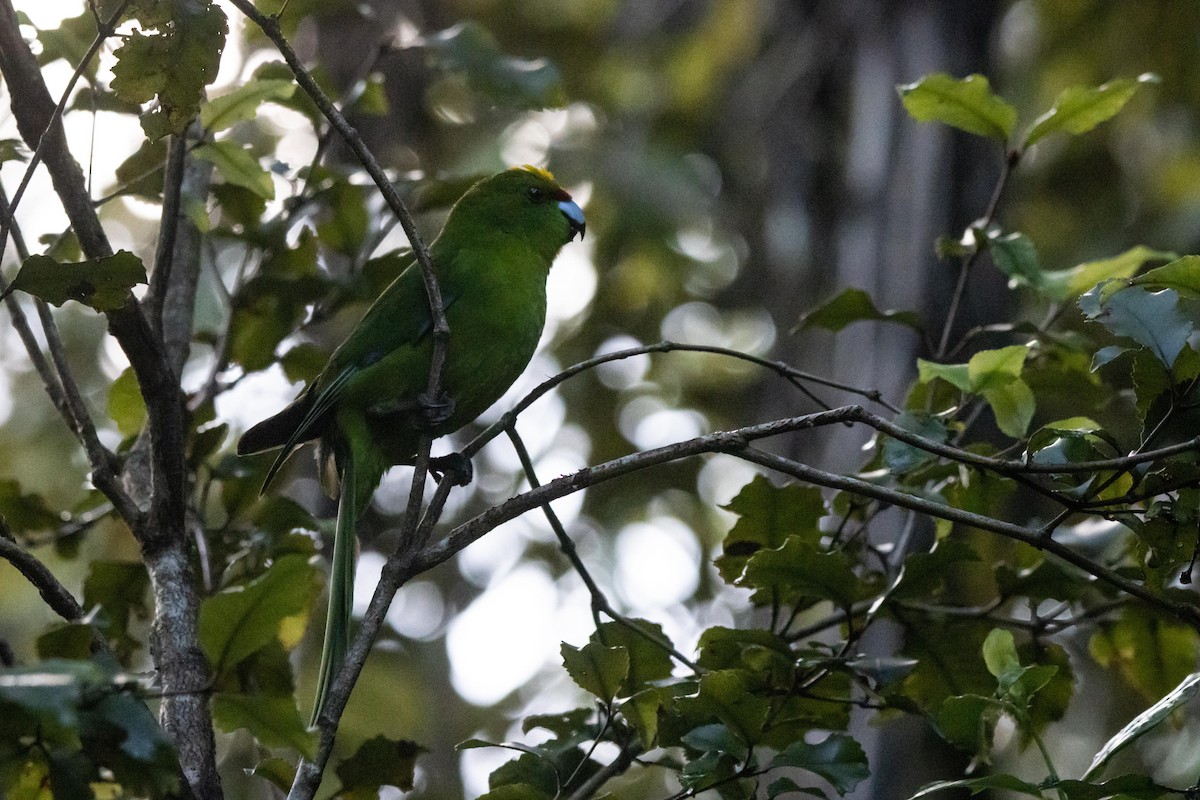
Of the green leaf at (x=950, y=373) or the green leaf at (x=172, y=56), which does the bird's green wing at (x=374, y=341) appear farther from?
the green leaf at (x=950, y=373)

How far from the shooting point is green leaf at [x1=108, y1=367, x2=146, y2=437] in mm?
2473

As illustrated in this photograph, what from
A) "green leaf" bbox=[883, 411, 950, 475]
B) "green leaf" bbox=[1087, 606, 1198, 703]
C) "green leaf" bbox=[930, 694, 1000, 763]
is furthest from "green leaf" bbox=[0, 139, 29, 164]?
"green leaf" bbox=[1087, 606, 1198, 703]

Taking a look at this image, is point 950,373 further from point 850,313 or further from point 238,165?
point 238,165

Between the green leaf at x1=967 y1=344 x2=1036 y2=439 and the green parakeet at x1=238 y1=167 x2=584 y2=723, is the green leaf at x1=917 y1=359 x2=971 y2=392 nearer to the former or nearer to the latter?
the green leaf at x1=967 y1=344 x2=1036 y2=439

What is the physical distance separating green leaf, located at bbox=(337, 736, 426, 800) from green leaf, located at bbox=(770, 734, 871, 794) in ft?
2.27

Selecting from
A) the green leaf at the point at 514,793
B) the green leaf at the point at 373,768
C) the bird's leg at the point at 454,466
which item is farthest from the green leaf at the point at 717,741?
the bird's leg at the point at 454,466

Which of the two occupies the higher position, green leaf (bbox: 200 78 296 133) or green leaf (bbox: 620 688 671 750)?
green leaf (bbox: 200 78 296 133)

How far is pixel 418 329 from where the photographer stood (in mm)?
3066

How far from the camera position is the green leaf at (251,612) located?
1419mm

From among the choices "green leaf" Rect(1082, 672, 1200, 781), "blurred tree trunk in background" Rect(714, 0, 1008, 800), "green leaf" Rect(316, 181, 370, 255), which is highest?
"blurred tree trunk in background" Rect(714, 0, 1008, 800)

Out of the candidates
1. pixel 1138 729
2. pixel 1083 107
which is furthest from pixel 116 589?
pixel 1083 107

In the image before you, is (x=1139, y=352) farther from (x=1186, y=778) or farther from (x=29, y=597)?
(x=29, y=597)

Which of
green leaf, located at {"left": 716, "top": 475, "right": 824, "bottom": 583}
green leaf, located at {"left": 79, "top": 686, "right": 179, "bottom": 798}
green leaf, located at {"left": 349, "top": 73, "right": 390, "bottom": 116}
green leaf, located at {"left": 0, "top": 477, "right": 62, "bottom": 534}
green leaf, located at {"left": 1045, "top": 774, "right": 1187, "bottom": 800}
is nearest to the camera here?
green leaf, located at {"left": 79, "top": 686, "right": 179, "bottom": 798}

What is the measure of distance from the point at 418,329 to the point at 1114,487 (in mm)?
1765
